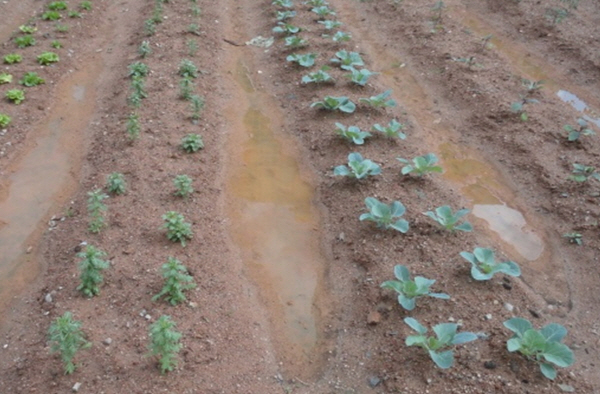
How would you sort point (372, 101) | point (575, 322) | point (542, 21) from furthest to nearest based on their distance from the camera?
point (542, 21), point (372, 101), point (575, 322)

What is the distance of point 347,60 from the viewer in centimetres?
866

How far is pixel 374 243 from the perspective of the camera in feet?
18.3

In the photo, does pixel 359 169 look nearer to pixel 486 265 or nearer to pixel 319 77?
pixel 486 265

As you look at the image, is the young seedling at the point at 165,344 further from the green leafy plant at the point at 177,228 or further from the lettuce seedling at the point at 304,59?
the lettuce seedling at the point at 304,59

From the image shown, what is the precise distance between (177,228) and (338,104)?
10.9 feet

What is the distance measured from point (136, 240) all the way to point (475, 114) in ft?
17.4

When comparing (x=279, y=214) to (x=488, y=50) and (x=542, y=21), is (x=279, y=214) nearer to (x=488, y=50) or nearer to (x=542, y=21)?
(x=488, y=50)

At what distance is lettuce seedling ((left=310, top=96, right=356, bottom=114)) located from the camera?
7.54m

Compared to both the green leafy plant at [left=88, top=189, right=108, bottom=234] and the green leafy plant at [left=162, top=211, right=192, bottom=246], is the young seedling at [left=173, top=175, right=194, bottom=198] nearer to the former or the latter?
the green leafy plant at [left=162, top=211, right=192, bottom=246]

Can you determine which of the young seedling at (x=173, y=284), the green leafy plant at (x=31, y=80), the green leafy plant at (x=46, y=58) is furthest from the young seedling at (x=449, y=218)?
the green leafy plant at (x=46, y=58)

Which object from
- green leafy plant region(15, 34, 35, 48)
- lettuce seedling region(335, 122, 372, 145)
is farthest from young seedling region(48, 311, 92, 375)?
green leafy plant region(15, 34, 35, 48)

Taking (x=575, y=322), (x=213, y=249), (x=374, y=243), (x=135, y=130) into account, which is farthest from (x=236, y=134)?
(x=575, y=322)

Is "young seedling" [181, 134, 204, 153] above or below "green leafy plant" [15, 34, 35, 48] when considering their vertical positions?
below

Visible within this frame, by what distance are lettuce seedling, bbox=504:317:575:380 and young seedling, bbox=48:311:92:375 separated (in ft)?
11.6
